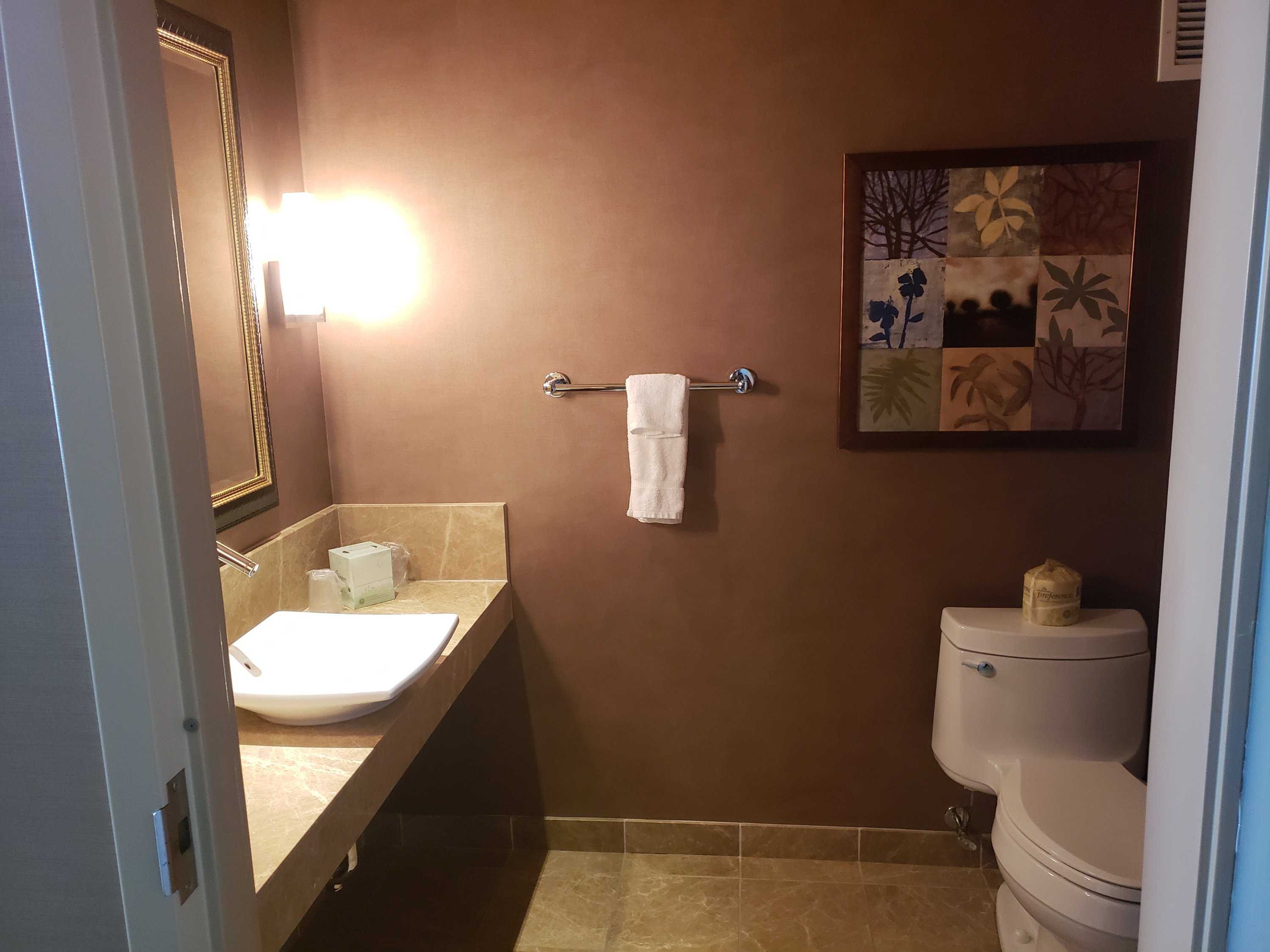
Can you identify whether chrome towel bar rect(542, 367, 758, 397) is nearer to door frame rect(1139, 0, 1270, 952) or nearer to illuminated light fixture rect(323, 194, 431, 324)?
illuminated light fixture rect(323, 194, 431, 324)

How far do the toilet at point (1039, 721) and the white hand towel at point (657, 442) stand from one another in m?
0.74

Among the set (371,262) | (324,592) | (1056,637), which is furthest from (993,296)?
(324,592)

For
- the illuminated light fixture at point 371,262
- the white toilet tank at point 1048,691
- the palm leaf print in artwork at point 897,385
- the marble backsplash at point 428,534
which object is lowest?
the white toilet tank at point 1048,691

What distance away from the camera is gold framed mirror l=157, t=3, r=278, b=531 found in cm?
173

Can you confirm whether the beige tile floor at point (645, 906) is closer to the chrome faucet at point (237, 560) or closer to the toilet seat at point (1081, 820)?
the toilet seat at point (1081, 820)

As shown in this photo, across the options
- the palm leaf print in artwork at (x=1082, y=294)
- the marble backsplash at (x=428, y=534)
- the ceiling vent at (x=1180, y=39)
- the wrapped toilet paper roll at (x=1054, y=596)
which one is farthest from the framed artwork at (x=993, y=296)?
the marble backsplash at (x=428, y=534)

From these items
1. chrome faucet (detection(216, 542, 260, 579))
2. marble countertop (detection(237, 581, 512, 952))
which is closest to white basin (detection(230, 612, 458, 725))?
marble countertop (detection(237, 581, 512, 952))

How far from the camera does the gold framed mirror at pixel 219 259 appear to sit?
5.67 ft

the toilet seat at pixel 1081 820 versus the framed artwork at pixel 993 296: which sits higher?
the framed artwork at pixel 993 296

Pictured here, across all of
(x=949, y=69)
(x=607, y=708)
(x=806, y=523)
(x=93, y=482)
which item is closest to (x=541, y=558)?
(x=607, y=708)

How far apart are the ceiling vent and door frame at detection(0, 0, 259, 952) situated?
2078 millimetres

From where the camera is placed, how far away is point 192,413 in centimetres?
73

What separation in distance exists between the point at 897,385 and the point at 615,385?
68cm

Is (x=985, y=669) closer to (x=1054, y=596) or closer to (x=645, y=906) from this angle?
(x=1054, y=596)
